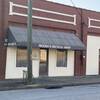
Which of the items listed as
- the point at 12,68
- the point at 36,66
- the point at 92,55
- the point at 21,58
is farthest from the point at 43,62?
the point at 92,55

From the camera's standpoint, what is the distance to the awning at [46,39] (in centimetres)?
2347

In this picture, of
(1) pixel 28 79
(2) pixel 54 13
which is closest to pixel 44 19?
(2) pixel 54 13

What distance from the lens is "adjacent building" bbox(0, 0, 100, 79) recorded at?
23766 mm

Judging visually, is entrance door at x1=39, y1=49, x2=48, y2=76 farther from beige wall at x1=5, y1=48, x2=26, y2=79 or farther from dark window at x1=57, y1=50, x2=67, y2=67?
beige wall at x1=5, y1=48, x2=26, y2=79

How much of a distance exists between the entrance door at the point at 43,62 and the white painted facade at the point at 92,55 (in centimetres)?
560

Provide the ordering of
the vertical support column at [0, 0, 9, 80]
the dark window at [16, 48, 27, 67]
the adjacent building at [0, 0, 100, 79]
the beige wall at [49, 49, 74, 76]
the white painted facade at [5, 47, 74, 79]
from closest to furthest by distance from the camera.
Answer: the vertical support column at [0, 0, 9, 80] → the adjacent building at [0, 0, 100, 79] → the white painted facade at [5, 47, 74, 79] → the dark window at [16, 48, 27, 67] → the beige wall at [49, 49, 74, 76]

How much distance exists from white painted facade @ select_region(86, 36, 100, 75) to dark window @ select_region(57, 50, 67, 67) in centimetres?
326

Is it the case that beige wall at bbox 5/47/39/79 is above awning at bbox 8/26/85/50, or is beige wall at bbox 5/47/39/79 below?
below


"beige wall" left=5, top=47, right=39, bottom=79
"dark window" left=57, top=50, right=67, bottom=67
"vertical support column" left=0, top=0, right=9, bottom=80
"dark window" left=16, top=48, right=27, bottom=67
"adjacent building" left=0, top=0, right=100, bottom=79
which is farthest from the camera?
"dark window" left=57, top=50, right=67, bottom=67

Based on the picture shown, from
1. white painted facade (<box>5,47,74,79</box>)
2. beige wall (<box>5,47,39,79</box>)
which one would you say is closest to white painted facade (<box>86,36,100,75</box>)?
white painted facade (<box>5,47,74,79</box>)

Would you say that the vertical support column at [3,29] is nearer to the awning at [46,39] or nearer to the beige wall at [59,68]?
the awning at [46,39]

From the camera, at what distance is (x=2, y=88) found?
62.3ft

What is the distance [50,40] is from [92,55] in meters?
7.31

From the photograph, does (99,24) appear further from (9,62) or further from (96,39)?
(9,62)
